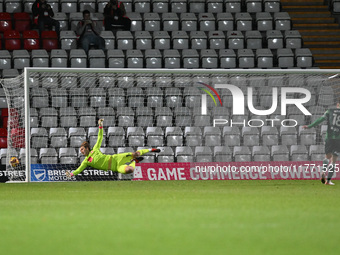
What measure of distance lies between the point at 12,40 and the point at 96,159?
6.49 m

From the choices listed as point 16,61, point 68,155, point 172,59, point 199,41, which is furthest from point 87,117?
point 199,41

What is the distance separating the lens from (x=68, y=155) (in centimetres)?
1798

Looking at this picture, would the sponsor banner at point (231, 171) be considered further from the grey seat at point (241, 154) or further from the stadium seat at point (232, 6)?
the stadium seat at point (232, 6)

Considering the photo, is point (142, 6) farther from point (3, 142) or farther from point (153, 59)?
point (3, 142)

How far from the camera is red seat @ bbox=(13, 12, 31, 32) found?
73.6ft

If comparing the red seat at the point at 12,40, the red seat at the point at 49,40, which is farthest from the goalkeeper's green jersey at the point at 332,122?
the red seat at the point at 12,40

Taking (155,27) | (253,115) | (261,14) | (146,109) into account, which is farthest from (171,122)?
(261,14)

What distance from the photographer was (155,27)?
22.5 meters

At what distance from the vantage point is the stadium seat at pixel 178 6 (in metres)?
23.3

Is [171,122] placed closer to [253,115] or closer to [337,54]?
[253,115]

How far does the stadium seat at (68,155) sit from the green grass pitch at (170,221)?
11.5 ft

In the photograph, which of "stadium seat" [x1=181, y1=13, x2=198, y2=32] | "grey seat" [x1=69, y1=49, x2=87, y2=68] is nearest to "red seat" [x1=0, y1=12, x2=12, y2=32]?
"grey seat" [x1=69, y1=49, x2=87, y2=68]

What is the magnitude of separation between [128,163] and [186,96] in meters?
2.29

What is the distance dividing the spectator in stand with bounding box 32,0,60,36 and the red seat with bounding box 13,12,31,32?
1.62 ft
